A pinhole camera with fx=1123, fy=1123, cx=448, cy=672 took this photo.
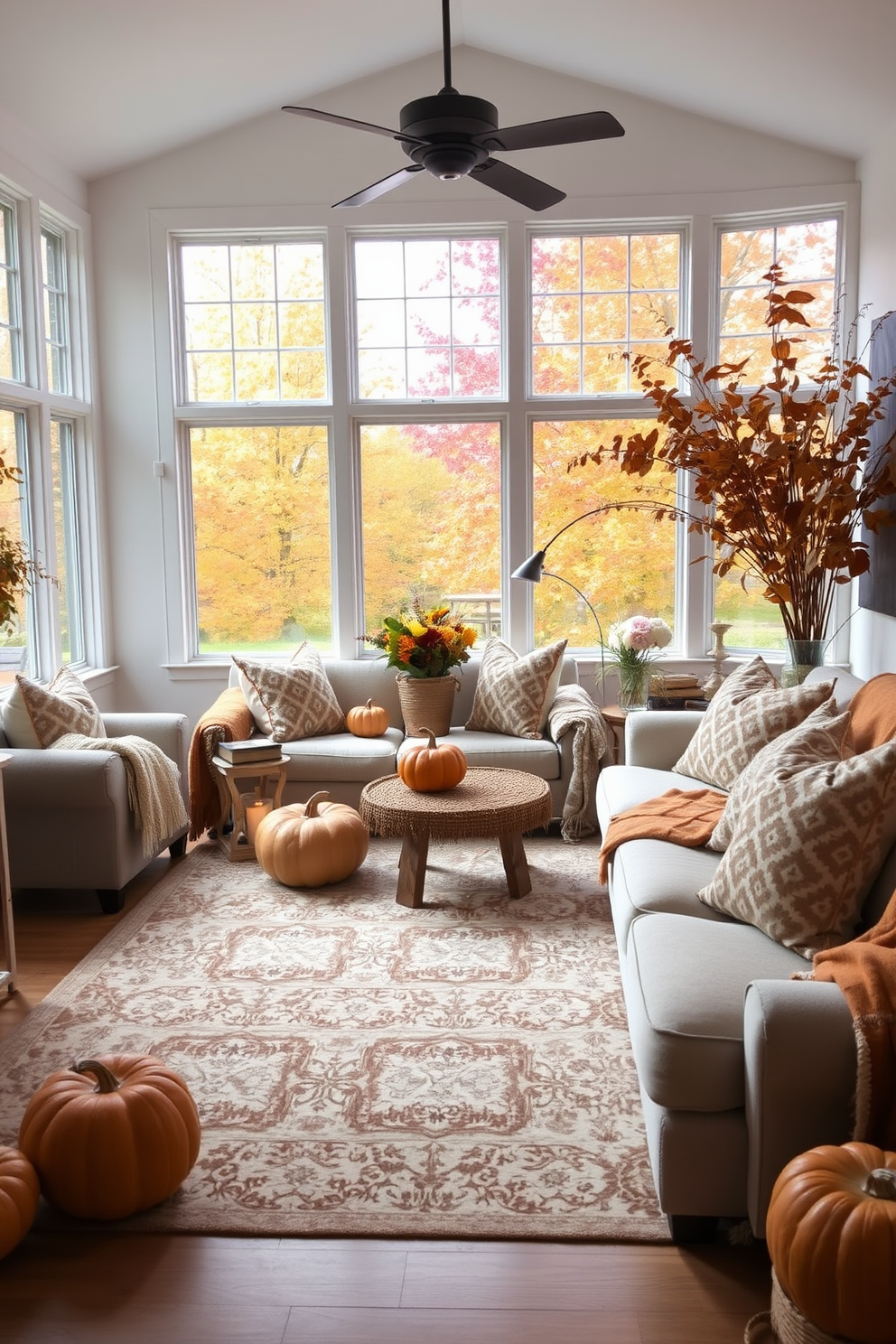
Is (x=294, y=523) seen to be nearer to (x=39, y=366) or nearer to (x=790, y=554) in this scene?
(x=39, y=366)

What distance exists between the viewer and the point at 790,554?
4316 mm

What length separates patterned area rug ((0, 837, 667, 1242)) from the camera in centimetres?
244

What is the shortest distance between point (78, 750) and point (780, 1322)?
3213 mm

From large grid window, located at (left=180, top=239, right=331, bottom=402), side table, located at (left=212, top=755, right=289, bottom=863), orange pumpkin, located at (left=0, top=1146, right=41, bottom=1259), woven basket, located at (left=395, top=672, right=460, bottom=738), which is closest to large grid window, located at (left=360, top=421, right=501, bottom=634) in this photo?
large grid window, located at (left=180, top=239, right=331, bottom=402)

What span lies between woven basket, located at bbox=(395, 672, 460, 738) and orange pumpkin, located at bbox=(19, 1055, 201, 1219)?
3.18 meters

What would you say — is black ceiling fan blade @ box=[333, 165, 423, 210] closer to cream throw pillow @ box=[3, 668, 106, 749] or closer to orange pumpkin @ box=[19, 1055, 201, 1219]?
cream throw pillow @ box=[3, 668, 106, 749]

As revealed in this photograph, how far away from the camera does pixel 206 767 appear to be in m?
5.21

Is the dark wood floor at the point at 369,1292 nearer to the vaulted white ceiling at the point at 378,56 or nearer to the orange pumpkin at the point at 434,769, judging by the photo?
the orange pumpkin at the point at 434,769

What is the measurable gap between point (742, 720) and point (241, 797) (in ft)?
7.91

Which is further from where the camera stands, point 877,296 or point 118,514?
point 118,514

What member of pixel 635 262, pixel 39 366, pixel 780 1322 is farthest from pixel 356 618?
pixel 780 1322

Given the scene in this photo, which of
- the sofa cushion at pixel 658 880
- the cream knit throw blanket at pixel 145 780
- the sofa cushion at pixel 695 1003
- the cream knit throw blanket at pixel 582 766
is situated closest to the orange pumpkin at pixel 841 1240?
the sofa cushion at pixel 695 1003

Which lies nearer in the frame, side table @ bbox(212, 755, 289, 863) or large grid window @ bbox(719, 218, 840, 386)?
side table @ bbox(212, 755, 289, 863)

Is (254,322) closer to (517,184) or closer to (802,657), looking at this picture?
(517,184)
